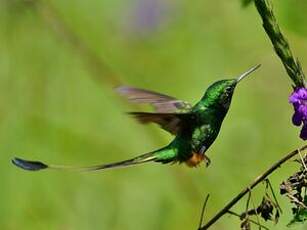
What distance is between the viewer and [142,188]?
18.0 ft

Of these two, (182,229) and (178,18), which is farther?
(178,18)

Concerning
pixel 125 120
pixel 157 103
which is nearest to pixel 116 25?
pixel 125 120

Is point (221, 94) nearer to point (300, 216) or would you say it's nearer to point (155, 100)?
point (155, 100)

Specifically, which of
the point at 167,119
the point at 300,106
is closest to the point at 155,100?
the point at 167,119

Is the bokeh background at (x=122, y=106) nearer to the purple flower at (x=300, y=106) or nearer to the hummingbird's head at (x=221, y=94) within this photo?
the hummingbird's head at (x=221, y=94)

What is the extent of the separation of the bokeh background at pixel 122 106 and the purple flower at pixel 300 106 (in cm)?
214

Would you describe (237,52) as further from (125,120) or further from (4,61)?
(4,61)

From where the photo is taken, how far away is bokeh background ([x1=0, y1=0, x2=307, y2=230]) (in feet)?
16.8

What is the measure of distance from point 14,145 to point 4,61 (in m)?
0.49

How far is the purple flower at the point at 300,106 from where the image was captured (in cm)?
227

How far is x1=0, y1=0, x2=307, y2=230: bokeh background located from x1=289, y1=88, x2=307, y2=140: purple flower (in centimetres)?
214

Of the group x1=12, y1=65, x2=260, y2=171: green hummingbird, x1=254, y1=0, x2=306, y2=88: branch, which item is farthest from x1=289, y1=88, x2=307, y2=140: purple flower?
x1=12, y1=65, x2=260, y2=171: green hummingbird

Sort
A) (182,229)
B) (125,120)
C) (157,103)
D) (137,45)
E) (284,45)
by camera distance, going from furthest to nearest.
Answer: (137,45) < (125,120) < (182,229) < (157,103) < (284,45)

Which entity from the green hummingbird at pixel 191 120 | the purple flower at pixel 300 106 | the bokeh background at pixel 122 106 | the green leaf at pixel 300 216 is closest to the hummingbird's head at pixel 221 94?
the green hummingbird at pixel 191 120
